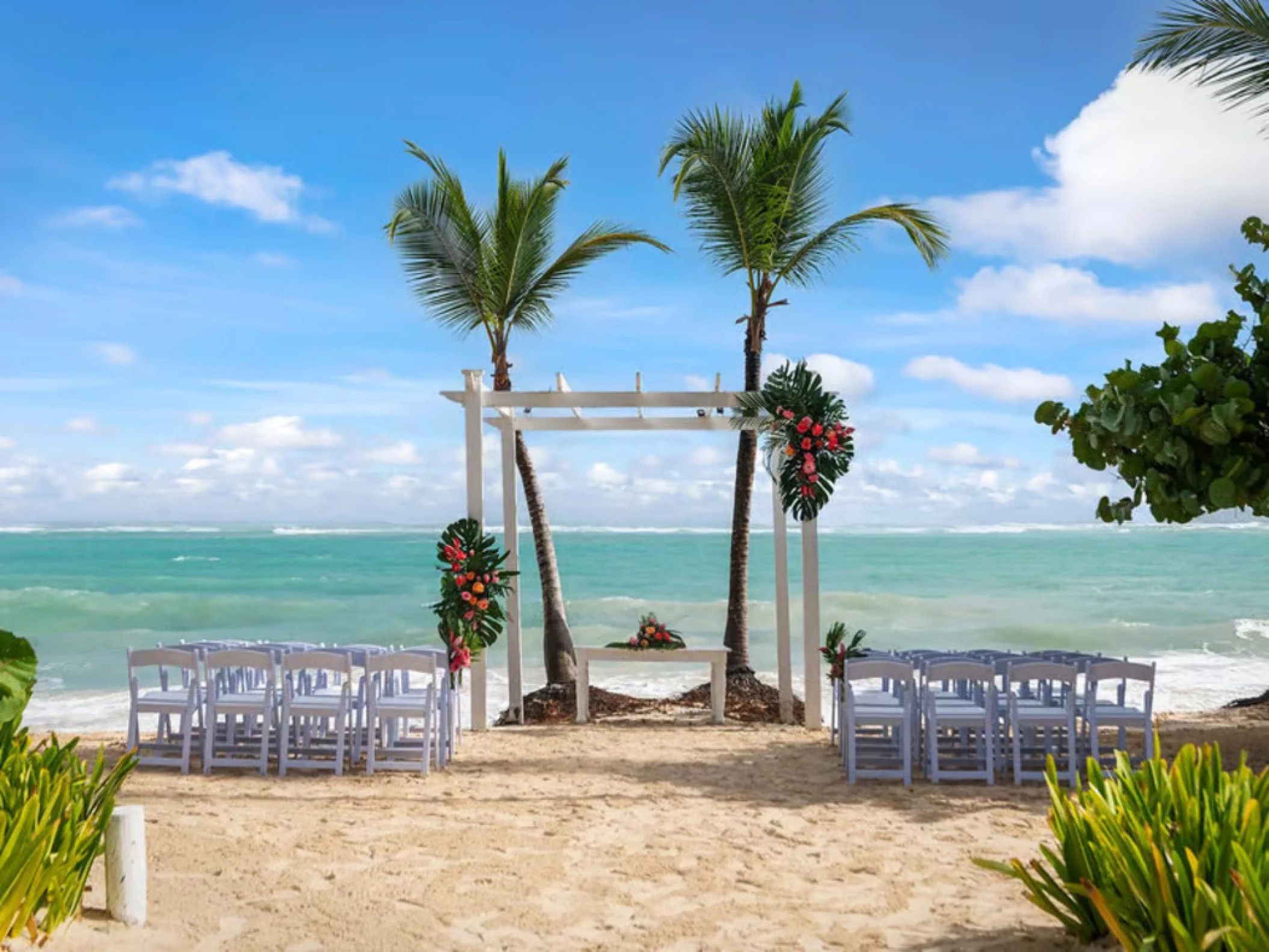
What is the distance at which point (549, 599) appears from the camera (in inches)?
549

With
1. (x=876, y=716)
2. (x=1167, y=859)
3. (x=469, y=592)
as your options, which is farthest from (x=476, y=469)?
(x=1167, y=859)

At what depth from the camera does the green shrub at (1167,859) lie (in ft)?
10.1

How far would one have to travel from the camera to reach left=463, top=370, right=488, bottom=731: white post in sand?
10812 mm

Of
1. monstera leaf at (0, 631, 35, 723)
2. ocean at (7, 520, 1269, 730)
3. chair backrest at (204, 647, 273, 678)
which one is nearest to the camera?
monstera leaf at (0, 631, 35, 723)

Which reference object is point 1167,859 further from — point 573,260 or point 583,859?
point 573,260

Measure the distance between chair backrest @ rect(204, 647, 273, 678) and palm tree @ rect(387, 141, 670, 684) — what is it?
5042 mm

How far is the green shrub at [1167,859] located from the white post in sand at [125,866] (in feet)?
10.9

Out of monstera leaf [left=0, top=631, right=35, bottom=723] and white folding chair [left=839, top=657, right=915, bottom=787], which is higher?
monstera leaf [left=0, top=631, right=35, bottom=723]

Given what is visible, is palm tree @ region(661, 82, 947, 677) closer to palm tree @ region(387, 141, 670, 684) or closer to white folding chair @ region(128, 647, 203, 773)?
palm tree @ region(387, 141, 670, 684)

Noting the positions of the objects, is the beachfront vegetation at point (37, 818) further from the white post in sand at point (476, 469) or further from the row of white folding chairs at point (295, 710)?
the white post in sand at point (476, 469)

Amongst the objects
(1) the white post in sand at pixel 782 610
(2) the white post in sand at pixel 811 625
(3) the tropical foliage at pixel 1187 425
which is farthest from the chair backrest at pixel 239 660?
(3) the tropical foliage at pixel 1187 425

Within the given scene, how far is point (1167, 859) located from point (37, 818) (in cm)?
391

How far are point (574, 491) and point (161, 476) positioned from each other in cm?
2057

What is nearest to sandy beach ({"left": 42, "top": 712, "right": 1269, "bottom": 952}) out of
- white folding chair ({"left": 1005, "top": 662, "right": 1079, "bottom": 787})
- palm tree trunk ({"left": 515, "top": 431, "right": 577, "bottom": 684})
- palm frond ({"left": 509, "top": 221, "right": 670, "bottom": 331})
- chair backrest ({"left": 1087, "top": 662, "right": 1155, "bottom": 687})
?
white folding chair ({"left": 1005, "top": 662, "right": 1079, "bottom": 787})
